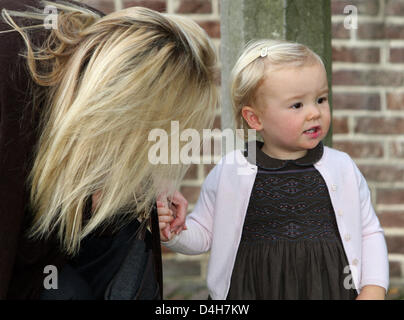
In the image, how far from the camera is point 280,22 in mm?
1850

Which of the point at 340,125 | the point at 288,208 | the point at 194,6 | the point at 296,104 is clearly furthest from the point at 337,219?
the point at 194,6

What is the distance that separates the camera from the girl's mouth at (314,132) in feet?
6.18

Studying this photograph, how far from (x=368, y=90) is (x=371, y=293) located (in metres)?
1.20

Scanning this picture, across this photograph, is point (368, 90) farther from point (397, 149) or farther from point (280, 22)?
point (280, 22)

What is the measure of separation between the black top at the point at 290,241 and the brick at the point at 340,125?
866 millimetres

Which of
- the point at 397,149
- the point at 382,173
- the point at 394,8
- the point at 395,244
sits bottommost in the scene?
the point at 395,244

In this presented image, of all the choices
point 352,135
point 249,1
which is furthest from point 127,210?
point 352,135

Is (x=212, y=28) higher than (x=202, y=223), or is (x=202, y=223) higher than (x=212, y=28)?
(x=212, y=28)

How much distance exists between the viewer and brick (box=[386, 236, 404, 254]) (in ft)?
9.59

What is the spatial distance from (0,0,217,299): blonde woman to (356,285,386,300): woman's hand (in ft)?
2.17

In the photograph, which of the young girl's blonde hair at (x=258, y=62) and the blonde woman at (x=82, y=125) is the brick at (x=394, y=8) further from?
the blonde woman at (x=82, y=125)

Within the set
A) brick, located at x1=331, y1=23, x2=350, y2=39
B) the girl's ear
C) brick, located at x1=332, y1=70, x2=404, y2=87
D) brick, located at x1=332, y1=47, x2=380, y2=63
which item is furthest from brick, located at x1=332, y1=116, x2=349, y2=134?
the girl's ear

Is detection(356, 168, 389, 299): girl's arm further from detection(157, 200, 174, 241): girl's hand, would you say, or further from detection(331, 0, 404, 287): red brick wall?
detection(331, 0, 404, 287): red brick wall

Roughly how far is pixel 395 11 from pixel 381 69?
0.94ft
